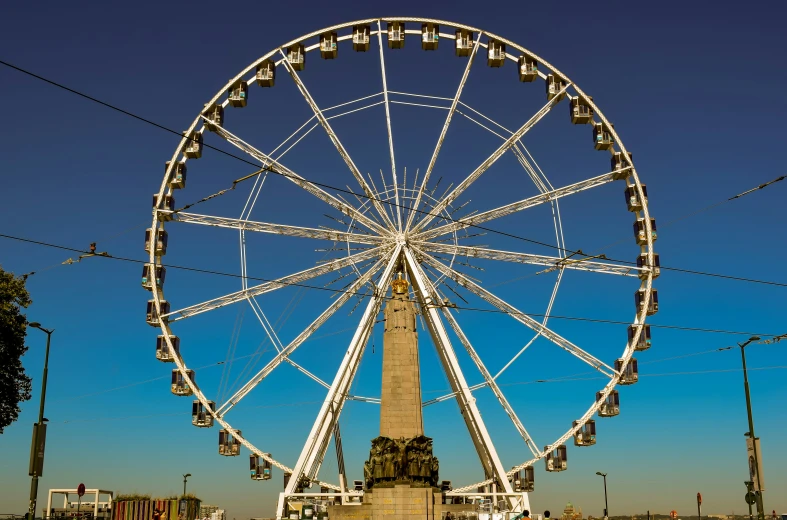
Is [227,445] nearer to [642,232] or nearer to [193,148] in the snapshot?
[193,148]

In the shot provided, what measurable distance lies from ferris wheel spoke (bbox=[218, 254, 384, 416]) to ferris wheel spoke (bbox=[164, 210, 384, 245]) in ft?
4.12

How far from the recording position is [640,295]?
3650cm

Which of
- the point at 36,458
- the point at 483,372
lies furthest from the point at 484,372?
the point at 36,458

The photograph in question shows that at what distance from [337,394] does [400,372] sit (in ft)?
8.98

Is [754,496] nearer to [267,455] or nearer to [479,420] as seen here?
[479,420]

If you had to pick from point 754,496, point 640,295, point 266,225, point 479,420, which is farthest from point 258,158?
point 754,496

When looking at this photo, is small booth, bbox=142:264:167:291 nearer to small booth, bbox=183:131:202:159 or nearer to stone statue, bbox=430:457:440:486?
small booth, bbox=183:131:202:159

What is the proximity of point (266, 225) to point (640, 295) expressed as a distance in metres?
15.8

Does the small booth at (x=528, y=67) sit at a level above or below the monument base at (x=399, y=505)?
above

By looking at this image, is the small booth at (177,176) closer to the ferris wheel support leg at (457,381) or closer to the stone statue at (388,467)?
the ferris wheel support leg at (457,381)

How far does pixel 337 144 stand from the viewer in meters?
36.3

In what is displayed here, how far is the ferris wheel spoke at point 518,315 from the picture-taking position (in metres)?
35.0

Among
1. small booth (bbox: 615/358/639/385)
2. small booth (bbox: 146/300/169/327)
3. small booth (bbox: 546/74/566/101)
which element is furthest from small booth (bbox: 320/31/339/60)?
small booth (bbox: 615/358/639/385)


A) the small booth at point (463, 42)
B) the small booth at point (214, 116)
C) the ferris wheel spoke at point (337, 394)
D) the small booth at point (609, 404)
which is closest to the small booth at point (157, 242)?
the small booth at point (214, 116)
